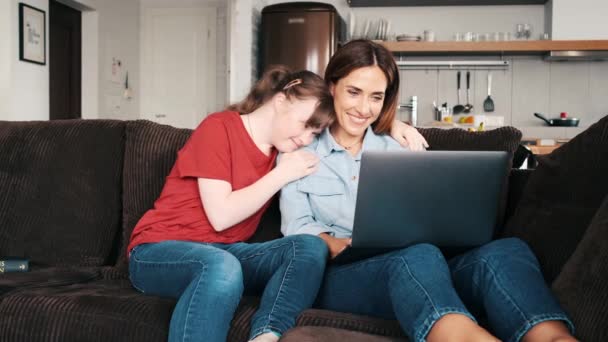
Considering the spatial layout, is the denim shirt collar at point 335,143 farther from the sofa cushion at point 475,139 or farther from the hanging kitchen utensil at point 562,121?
the hanging kitchen utensil at point 562,121

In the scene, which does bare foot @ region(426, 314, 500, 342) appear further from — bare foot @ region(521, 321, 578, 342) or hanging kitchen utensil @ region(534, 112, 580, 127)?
hanging kitchen utensil @ region(534, 112, 580, 127)

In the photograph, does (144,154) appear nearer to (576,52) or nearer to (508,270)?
(508,270)

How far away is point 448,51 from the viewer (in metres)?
5.22

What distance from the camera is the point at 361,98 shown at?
5.89ft

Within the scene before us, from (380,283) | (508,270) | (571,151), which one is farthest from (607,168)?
(380,283)

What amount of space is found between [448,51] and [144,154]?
12.3 ft

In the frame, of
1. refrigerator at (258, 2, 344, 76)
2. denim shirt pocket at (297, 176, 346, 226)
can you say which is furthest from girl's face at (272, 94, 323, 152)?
refrigerator at (258, 2, 344, 76)

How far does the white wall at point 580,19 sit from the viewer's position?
5.07 meters

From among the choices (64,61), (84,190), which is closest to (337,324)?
(84,190)

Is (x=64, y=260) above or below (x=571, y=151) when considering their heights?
below

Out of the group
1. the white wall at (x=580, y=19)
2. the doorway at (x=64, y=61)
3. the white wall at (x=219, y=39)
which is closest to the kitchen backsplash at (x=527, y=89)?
the white wall at (x=580, y=19)

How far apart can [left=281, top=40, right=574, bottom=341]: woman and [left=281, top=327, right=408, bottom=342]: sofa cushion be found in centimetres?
7

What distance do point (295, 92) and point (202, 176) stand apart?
34cm

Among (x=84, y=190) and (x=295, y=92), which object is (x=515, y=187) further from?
(x=84, y=190)
